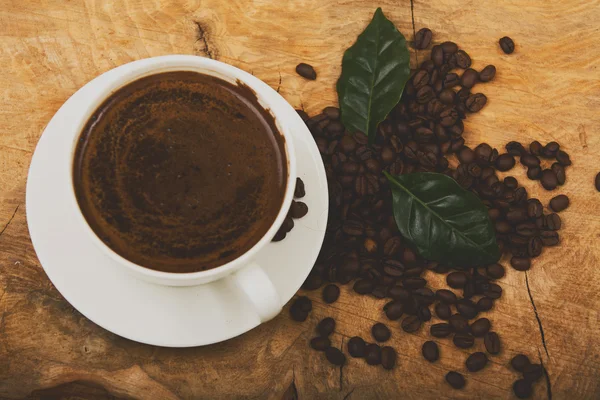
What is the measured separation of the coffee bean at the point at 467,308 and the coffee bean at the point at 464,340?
2.1 inches

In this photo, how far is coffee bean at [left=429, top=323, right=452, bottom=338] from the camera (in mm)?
1742

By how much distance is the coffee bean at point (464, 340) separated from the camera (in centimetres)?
174

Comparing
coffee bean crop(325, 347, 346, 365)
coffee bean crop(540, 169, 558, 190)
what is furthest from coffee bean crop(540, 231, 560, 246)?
coffee bean crop(325, 347, 346, 365)

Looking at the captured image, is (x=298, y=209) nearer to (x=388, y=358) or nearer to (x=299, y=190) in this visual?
(x=299, y=190)

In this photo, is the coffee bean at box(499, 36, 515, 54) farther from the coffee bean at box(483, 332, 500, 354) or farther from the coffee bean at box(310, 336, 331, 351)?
the coffee bean at box(310, 336, 331, 351)

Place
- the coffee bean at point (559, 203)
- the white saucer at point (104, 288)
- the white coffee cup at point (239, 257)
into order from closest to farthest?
1. the white coffee cup at point (239, 257)
2. the white saucer at point (104, 288)
3. the coffee bean at point (559, 203)

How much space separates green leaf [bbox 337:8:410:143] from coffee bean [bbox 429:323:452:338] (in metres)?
0.57

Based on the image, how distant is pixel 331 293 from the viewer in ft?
5.70

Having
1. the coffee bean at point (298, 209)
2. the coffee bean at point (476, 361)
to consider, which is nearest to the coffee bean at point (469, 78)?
the coffee bean at point (298, 209)

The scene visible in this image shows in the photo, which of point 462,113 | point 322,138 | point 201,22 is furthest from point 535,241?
point 201,22

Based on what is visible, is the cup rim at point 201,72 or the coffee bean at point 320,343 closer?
the cup rim at point 201,72

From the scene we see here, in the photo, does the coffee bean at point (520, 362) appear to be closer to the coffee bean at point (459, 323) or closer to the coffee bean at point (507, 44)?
the coffee bean at point (459, 323)

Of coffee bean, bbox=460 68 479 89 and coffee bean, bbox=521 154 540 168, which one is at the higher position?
coffee bean, bbox=460 68 479 89

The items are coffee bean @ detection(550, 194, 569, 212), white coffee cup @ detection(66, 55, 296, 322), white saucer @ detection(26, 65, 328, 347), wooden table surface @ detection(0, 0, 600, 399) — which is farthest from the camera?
coffee bean @ detection(550, 194, 569, 212)
